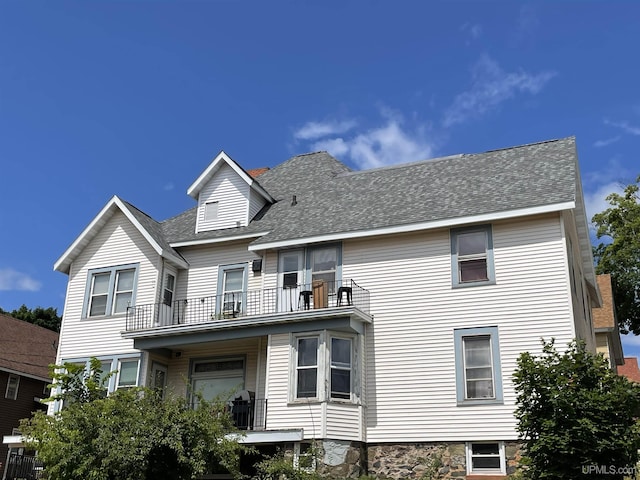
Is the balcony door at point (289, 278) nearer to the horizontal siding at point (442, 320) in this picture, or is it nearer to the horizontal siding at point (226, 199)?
the horizontal siding at point (442, 320)

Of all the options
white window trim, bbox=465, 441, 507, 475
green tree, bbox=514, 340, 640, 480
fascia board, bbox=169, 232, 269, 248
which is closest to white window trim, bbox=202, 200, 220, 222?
fascia board, bbox=169, 232, 269, 248

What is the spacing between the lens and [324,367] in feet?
66.0

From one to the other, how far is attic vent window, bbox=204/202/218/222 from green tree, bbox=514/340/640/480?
13435 millimetres

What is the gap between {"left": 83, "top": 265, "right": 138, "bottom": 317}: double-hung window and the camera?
962 inches

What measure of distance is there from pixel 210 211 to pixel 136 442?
1114 centimetres

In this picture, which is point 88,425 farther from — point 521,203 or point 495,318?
point 521,203

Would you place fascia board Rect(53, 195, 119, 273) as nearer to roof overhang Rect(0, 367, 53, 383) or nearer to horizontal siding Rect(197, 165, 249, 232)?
horizontal siding Rect(197, 165, 249, 232)

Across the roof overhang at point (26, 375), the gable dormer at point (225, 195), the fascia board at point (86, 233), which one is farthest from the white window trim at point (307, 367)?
the roof overhang at point (26, 375)

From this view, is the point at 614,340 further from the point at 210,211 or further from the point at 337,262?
the point at 210,211

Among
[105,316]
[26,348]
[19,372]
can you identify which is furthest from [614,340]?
[26,348]

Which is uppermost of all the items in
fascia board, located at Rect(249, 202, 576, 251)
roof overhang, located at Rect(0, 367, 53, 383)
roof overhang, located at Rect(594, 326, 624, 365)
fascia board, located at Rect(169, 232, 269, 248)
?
fascia board, located at Rect(169, 232, 269, 248)

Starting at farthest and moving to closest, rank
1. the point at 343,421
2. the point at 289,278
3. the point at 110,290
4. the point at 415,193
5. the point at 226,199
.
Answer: the point at 226,199, the point at 110,290, the point at 415,193, the point at 289,278, the point at 343,421

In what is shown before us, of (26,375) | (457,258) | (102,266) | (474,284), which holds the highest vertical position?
(102,266)

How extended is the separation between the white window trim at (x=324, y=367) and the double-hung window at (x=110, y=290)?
6739 millimetres
